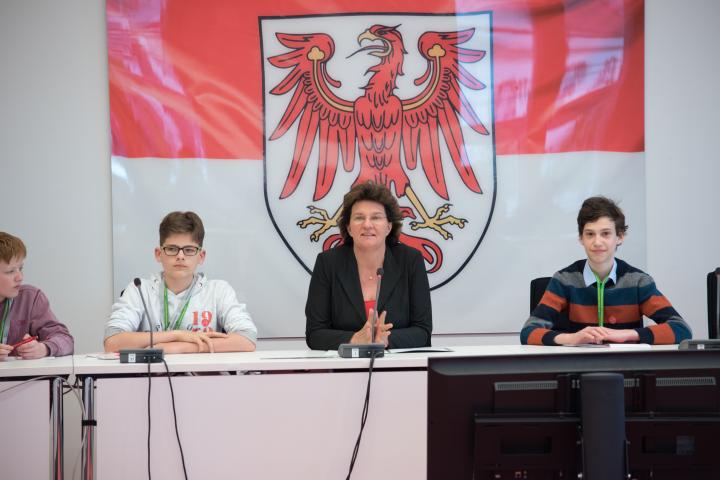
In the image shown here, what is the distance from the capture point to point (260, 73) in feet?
12.3

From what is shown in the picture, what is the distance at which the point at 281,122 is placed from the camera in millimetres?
3740

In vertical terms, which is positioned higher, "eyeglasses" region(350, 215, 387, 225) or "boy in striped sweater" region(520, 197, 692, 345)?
"eyeglasses" region(350, 215, 387, 225)

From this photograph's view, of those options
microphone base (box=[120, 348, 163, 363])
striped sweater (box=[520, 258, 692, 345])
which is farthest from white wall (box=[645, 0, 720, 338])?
microphone base (box=[120, 348, 163, 363])

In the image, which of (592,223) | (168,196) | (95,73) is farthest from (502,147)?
(95,73)

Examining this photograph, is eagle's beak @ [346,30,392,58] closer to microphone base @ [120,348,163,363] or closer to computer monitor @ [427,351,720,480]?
microphone base @ [120,348,163,363]

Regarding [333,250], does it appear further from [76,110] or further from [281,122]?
[76,110]

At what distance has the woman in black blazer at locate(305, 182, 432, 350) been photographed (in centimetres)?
294

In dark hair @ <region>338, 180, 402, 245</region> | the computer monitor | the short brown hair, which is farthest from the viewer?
dark hair @ <region>338, 180, 402, 245</region>

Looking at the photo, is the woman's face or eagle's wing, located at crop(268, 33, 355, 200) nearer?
the woman's face

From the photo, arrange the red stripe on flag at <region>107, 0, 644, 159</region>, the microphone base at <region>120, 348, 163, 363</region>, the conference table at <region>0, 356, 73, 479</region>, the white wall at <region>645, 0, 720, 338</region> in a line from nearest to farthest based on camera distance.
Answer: the conference table at <region>0, 356, 73, 479</region>, the microphone base at <region>120, 348, 163, 363</region>, the red stripe on flag at <region>107, 0, 644, 159</region>, the white wall at <region>645, 0, 720, 338</region>

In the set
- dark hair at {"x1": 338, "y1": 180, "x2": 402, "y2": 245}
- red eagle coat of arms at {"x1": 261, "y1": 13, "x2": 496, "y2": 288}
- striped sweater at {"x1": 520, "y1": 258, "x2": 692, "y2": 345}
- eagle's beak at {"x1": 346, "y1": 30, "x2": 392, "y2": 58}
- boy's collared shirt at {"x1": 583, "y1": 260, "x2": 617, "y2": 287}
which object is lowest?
striped sweater at {"x1": 520, "y1": 258, "x2": 692, "y2": 345}

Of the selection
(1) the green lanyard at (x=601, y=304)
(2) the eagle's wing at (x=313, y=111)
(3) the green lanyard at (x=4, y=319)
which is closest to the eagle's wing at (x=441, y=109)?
(2) the eagle's wing at (x=313, y=111)

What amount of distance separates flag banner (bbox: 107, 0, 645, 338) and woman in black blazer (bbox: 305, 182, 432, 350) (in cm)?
72

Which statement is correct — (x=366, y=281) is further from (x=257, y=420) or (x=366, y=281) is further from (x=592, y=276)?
(x=257, y=420)
